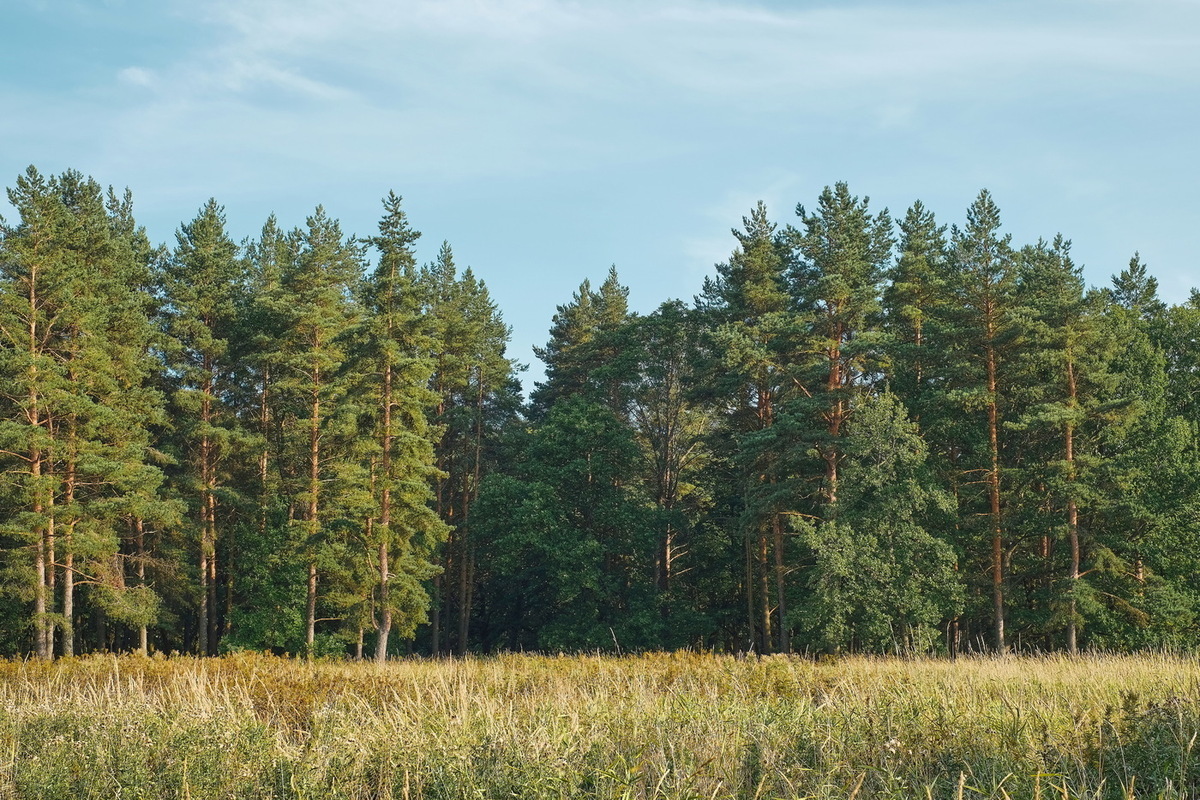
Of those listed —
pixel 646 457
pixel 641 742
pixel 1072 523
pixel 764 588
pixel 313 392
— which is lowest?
pixel 764 588

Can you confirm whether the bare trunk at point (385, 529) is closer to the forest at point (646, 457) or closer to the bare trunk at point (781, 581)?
the forest at point (646, 457)

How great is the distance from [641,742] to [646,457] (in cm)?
3500

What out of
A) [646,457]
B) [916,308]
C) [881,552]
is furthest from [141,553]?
[916,308]

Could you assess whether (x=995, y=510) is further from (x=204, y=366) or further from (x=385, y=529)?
(x=204, y=366)

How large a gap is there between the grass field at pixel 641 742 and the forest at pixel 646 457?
13798 mm

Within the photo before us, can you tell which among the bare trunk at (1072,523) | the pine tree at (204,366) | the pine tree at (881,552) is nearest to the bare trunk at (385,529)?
the pine tree at (204,366)

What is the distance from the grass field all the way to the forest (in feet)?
45.3

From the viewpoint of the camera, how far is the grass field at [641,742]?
6441 mm

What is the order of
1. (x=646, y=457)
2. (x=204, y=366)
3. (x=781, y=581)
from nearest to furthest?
(x=781, y=581) < (x=204, y=366) < (x=646, y=457)

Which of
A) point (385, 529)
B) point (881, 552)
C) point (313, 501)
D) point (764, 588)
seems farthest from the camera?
point (764, 588)

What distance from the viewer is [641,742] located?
24.6 ft

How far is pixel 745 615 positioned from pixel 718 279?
1348 cm

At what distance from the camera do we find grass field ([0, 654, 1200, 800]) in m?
6.44

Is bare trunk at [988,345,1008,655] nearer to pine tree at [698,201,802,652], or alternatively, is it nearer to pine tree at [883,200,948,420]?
pine tree at [883,200,948,420]
